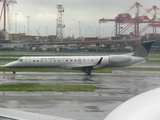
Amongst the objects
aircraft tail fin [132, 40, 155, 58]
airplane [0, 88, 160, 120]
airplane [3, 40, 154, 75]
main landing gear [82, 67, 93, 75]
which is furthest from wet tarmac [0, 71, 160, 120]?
aircraft tail fin [132, 40, 155, 58]

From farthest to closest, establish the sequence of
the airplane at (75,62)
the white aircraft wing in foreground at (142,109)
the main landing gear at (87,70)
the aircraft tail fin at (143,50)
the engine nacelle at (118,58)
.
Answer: the aircraft tail fin at (143,50) < the engine nacelle at (118,58) < the airplane at (75,62) < the main landing gear at (87,70) < the white aircraft wing in foreground at (142,109)

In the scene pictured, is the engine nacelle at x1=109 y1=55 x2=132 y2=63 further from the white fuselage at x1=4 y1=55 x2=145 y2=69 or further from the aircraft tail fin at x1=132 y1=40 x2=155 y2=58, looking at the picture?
the aircraft tail fin at x1=132 y1=40 x2=155 y2=58

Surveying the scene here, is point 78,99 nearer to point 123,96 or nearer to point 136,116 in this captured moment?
point 123,96

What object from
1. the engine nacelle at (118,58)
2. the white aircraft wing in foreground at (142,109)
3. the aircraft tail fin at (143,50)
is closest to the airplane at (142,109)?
the white aircraft wing in foreground at (142,109)

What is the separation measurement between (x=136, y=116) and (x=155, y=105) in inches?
17.2

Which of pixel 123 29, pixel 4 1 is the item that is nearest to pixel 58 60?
pixel 4 1

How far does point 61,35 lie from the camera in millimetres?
167500

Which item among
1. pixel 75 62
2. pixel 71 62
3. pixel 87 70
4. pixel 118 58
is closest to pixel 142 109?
pixel 87 70

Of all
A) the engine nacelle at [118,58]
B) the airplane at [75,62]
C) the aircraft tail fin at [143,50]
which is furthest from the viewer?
the aircraft tail fin at [143,50]

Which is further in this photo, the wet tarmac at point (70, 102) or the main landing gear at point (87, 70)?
the main landing gear at point (87, 70)

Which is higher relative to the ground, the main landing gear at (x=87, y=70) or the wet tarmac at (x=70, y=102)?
the main landing gear at (x=87, y=70)

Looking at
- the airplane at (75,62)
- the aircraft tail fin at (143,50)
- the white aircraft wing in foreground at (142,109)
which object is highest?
the aircraft tail fin at (143,50)

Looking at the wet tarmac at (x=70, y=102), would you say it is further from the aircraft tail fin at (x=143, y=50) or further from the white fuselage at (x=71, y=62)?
the aircraft tail fin at (x=143, y=50)

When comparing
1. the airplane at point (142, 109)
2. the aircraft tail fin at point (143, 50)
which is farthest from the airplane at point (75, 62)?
the airplane at point (142, 109)
